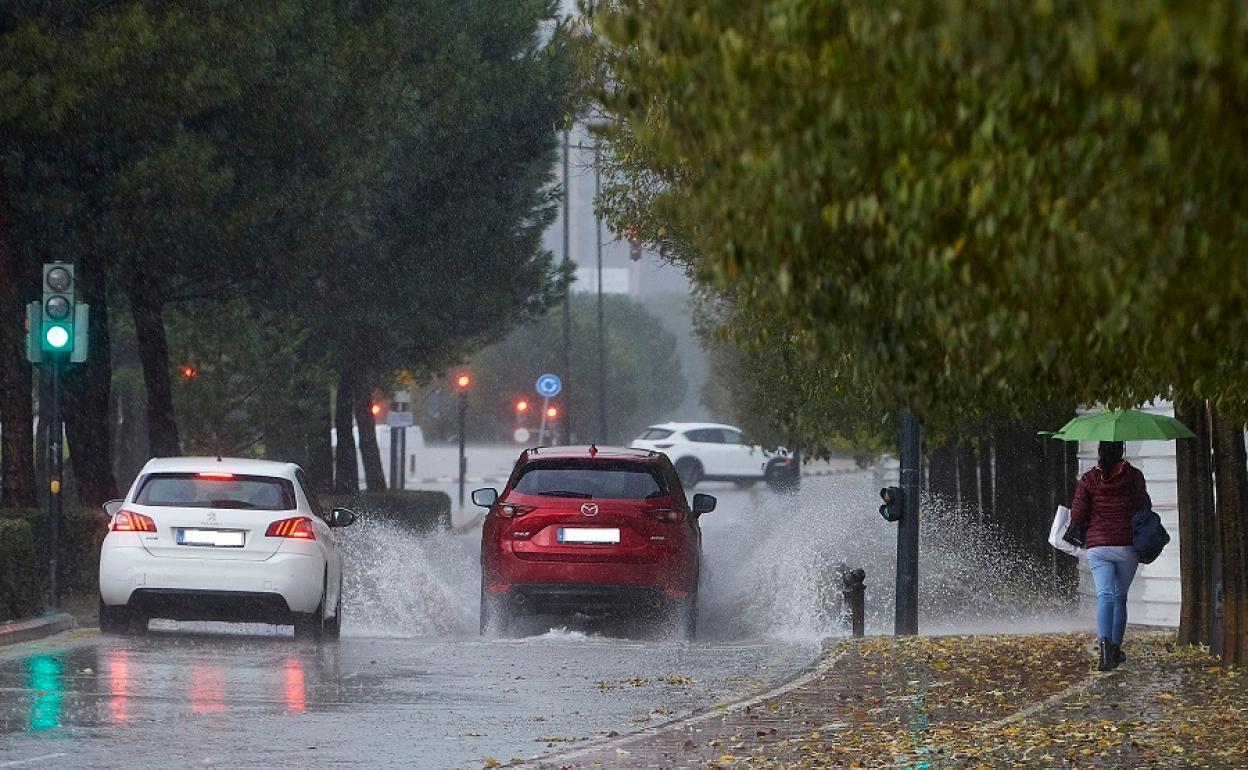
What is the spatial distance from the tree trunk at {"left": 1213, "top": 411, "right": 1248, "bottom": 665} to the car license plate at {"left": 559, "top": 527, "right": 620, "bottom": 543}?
5492 mm

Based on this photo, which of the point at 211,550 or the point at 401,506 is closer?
the point at 211,550

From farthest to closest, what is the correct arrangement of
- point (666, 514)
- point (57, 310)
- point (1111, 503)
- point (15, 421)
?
point (15, 421), point (57, 310), point (666, 514), point (1111, 503)

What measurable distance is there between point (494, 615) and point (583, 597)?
3.36ft

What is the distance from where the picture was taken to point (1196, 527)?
53.6 ft

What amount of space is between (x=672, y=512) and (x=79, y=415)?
1037cm

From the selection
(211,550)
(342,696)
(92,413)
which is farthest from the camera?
(92,413)

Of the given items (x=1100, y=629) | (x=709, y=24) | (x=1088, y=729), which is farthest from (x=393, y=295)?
(x=709, y=24)

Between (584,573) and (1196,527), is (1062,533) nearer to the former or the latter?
(1196,527)

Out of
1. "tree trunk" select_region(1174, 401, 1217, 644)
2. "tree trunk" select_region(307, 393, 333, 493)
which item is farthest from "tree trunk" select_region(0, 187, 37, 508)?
"tree trunk" select_region(307, 393, 333, 493)

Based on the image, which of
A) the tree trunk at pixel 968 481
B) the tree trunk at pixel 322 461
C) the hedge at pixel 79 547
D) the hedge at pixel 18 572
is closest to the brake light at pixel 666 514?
the hedge at pixel 18 572

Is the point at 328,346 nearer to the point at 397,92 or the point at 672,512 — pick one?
the point at 397,92

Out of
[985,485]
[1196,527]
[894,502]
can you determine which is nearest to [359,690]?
[894,502]

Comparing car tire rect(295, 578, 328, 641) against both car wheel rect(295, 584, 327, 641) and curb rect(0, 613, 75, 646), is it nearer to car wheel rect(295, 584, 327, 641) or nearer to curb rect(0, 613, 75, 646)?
car wheel rect(295, 584, 327, 641)

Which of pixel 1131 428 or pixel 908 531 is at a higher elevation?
pixel 1131 428
